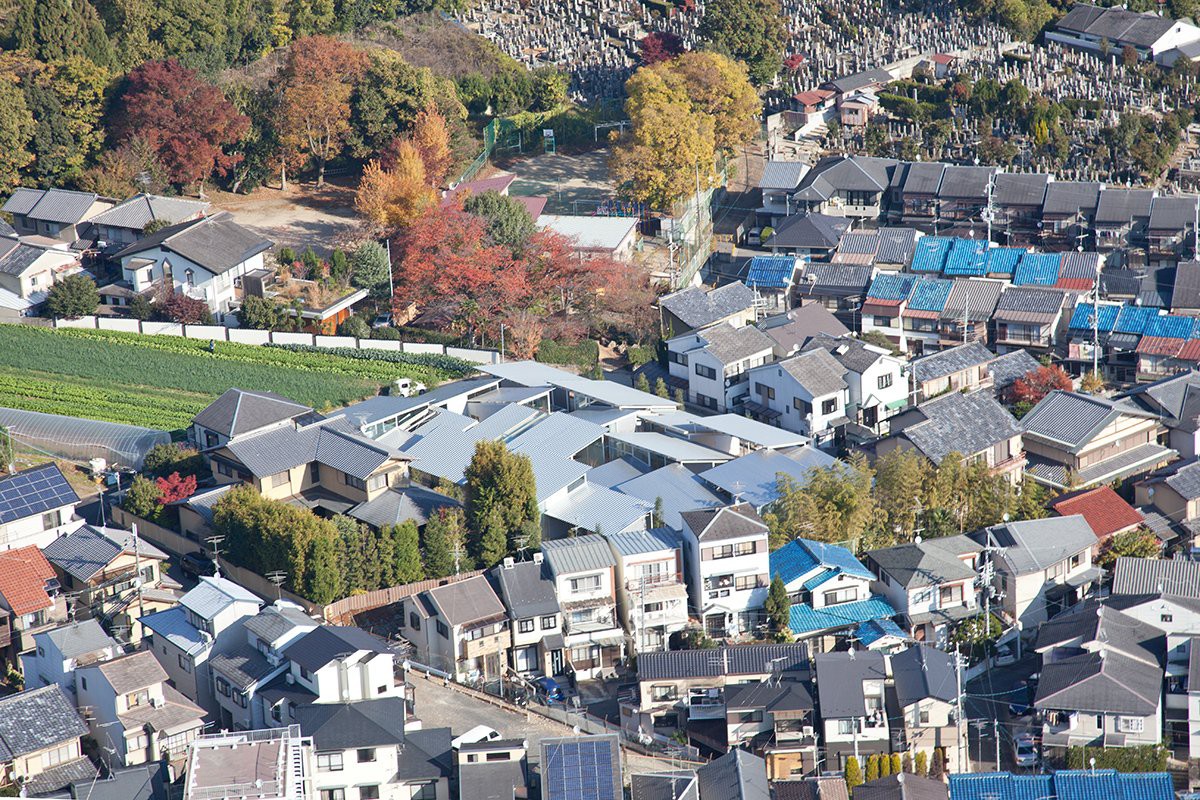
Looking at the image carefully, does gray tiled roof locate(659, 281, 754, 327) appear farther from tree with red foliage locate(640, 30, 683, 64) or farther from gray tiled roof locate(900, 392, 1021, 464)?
tree with red foliage locate(640, 30, 683, 64)

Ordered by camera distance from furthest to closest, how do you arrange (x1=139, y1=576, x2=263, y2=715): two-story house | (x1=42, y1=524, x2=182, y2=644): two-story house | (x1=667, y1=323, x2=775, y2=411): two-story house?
(x1=667, y1=323, x2=775, y2=411): two-story house
(x1=42, y1=524, x2=182, y2=644): two-story house
(x1=139, y1=576, x2=263, y2=715): two-story house

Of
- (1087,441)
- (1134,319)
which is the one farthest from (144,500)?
(1134,319)

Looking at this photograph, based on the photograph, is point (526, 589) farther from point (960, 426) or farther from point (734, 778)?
point (960, 426)

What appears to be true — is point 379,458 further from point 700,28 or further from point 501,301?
point 700,28

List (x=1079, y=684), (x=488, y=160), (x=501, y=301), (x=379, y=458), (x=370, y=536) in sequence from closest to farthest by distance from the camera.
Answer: (x=1079, y=684), (x=370, y=536), (x=379, y=458), (x=501, y=301), (x=488, y=160)

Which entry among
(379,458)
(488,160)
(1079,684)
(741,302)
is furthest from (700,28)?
(1079,684)

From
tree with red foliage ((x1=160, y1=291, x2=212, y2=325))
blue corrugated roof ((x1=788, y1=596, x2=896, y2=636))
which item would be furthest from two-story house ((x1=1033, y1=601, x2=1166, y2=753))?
tree with red foliage ((x1=160, y1=291, x2=212, y2=325))

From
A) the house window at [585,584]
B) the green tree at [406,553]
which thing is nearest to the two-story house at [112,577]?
the green tree at [406,553]
